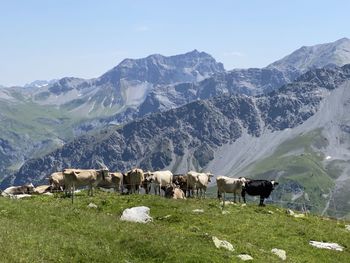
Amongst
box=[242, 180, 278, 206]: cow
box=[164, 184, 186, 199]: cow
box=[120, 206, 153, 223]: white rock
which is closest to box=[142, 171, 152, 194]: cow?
box=[164, 184, 186, 199]: cow

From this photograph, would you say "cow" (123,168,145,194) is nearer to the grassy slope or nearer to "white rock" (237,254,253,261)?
the grassy slope

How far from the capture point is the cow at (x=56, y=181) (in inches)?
2351

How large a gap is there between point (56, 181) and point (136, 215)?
23187 millimetres

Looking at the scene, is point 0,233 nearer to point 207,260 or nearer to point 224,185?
point 207,260

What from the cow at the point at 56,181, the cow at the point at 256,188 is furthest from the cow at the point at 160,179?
the cow at the point at 56,181

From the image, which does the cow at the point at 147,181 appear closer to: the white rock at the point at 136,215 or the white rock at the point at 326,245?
the white rock at the point at 136,215

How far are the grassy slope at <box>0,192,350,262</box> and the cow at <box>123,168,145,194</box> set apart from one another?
11.7 m

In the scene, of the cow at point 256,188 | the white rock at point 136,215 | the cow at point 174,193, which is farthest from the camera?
the cow at point 256,188

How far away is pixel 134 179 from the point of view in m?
61.1

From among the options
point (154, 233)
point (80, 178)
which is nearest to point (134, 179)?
point (80, 178)

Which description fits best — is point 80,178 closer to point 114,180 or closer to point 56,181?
point 56,181

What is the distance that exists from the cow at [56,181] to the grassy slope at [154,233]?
12787 mm

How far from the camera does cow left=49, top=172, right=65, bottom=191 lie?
59719mm

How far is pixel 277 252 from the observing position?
3362cm
